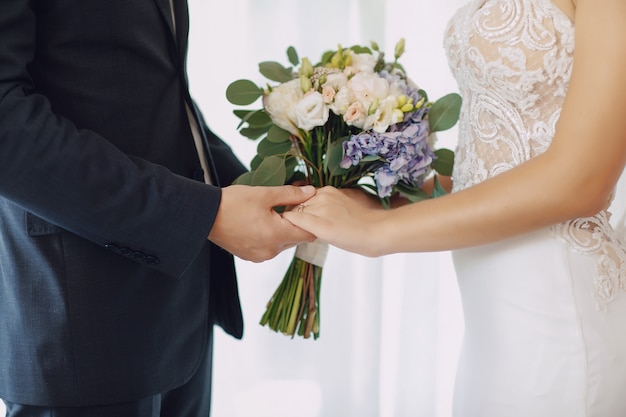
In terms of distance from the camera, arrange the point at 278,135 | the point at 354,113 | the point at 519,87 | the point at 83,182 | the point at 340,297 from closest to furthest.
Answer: the point at 83,182
the point at 519,87
the point at 354,113
the point at 278,135
the point at 340,297

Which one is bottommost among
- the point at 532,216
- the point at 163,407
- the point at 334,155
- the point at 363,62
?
the point at 163,407

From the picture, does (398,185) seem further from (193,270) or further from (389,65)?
(193,270)

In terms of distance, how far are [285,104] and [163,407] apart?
0.73 metres

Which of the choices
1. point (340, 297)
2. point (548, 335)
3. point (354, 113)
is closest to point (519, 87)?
point (354, 113)

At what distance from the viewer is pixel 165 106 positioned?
1306 millimetres

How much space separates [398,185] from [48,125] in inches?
28.8

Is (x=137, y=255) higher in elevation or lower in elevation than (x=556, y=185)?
lower

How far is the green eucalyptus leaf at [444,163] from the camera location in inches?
61.2

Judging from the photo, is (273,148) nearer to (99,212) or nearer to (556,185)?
(99,212)

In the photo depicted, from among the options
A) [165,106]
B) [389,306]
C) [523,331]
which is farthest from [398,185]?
[389,306]

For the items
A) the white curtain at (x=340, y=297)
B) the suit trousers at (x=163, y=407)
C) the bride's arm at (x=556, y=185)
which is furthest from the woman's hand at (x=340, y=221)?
the white curtain at (x=340, y=297)

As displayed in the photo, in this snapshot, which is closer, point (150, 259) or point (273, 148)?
point (150, 259)

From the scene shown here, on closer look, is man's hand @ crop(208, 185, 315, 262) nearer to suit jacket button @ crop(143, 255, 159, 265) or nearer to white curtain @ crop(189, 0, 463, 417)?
suit jacket button @ crop(143, 255, 159, 265)

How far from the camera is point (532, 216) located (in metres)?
1.17
